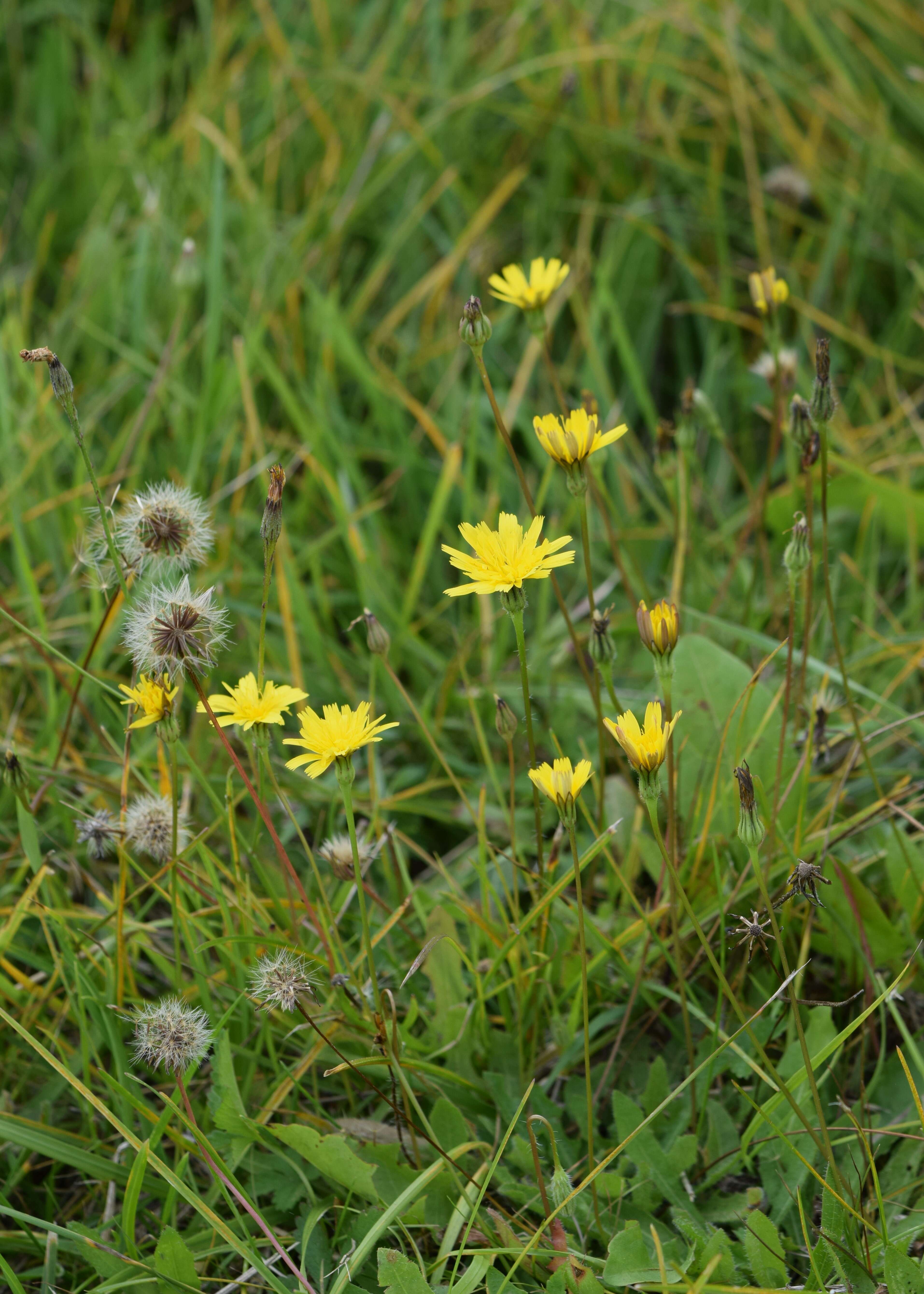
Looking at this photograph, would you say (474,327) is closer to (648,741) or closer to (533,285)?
(533,285)

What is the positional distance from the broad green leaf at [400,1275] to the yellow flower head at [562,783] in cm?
49

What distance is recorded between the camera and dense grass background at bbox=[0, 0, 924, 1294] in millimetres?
1342

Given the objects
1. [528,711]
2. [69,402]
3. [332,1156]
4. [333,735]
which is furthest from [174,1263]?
[69,402]

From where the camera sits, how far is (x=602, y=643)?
53.0 inches

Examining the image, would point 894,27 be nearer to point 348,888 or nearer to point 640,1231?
point 348,888

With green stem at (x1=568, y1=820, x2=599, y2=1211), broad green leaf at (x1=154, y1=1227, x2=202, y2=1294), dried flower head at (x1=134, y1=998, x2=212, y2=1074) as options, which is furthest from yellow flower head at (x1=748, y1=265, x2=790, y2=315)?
broad green leaf at (x1=154, y1=1227, x2=202, y2=1294)

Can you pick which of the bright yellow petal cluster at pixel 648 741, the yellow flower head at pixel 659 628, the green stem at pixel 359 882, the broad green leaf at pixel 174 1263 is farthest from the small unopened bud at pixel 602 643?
the broad green leaf at pixel 174 1263

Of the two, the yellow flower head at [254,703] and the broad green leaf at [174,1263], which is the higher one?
the yellow flower head at [254,703]

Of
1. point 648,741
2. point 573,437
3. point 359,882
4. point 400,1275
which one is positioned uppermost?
point 573,437

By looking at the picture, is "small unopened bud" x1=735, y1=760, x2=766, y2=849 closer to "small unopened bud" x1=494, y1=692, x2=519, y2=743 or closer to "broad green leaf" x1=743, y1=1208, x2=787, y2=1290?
"small unopened bud" x1=494, y1=692, x2=519, y2=743

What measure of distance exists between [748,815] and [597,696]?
34 centimetres

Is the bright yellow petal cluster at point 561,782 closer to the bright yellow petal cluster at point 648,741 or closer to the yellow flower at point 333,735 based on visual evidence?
the bright yellow petal cluster at point 648,741

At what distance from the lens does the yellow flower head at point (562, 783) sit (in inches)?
43.3

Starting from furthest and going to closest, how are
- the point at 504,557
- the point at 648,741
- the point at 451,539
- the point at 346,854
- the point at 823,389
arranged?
the point at 451,539 → the point at 346,854 → the point at 823,389 → the point at 504,557 → the point at 648,741
